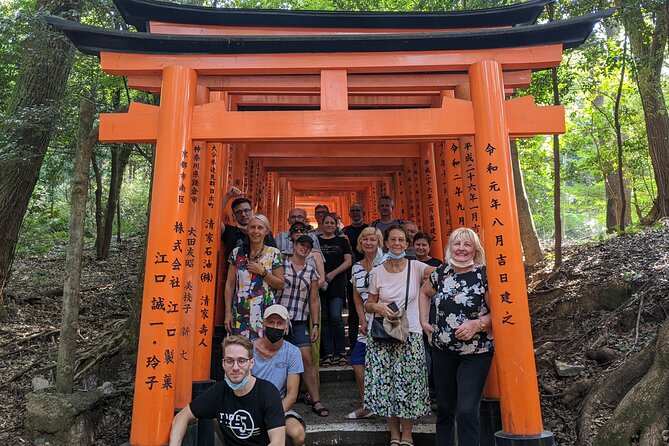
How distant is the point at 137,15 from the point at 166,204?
187cm

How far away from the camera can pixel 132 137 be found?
376 centimetres

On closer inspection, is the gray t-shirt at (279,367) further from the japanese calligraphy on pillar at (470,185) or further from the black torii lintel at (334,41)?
the black torii lintel at (334,41)

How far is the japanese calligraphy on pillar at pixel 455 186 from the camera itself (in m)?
4.93

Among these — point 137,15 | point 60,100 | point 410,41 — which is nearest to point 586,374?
point 410,41

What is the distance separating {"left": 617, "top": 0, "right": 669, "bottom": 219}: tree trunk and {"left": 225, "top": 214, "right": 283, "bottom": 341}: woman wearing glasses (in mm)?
4747

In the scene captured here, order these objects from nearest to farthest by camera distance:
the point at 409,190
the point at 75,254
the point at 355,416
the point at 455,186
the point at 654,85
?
1. the point at 75,254
2. the point at 355,416
3. the point at 455,186
4. the point at 654,85
5. the point at 409,190

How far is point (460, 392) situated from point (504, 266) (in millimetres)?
1058

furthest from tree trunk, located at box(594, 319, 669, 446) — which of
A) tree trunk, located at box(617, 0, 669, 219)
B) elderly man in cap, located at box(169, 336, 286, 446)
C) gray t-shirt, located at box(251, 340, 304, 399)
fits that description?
tree trunk, located at box(617, 0, 669, 219)

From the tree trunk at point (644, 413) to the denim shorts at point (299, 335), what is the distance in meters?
2.29

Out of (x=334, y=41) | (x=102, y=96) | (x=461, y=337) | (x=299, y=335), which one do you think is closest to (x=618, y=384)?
(x=461, y=337)

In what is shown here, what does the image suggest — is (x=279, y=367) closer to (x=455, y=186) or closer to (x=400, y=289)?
(x=400, y=289)

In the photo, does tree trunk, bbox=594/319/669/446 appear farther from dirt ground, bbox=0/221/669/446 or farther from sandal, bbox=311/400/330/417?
sandal, bbox=311/400/330/417

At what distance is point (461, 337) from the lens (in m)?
2.94

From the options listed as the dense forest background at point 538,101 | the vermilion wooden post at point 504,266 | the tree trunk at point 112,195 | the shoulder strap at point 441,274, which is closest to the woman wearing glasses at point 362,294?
the shoulder strap at point 441,274
